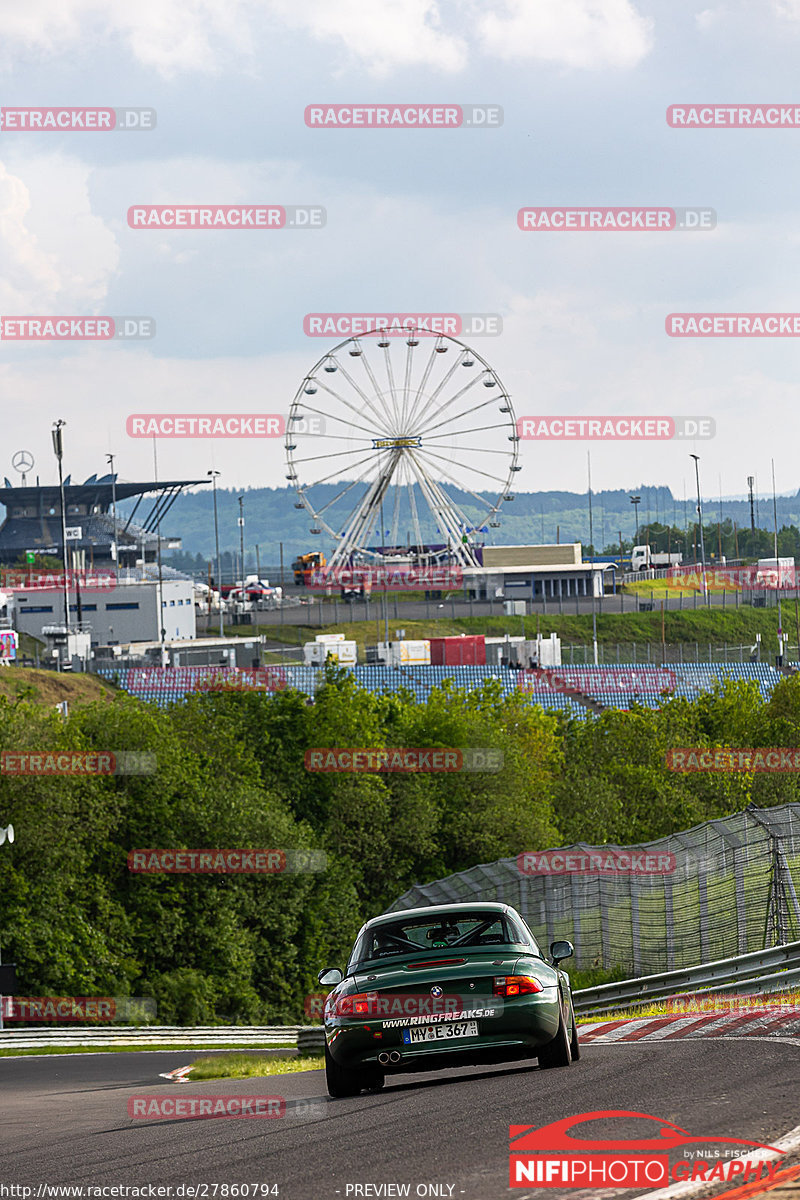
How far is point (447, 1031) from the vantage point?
9.71 metres

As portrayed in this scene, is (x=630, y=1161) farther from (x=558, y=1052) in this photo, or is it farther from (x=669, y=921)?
(x=669, y=921)

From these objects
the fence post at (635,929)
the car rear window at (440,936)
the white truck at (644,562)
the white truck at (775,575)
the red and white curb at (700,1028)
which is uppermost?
the white truck at (644,562)

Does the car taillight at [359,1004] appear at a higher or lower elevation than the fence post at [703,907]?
higher

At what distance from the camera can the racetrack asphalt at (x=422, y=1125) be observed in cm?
723

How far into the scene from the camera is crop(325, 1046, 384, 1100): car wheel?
10227 millimetres

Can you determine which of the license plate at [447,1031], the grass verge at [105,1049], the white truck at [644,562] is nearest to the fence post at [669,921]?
the grass verge at [105,1049]

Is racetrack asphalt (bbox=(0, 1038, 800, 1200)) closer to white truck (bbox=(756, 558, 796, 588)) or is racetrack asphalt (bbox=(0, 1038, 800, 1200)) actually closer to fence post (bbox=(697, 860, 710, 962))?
fence post (bbox=(697, 860, 710, 962))

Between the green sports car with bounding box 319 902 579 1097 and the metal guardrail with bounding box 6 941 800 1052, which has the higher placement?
the green sports car with bounding box 319 902 579 1097

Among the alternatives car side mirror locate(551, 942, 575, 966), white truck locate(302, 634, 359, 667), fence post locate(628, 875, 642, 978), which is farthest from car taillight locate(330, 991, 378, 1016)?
white truck locate(302, 634, 359, 667)

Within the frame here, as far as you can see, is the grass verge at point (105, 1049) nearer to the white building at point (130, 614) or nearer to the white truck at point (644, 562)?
the white building at point (130, 614)

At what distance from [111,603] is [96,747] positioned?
7294 centimetres

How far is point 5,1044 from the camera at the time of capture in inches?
951

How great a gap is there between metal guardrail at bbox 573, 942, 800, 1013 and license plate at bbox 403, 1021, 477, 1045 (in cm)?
567

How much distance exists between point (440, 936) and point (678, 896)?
9047 millimetres
